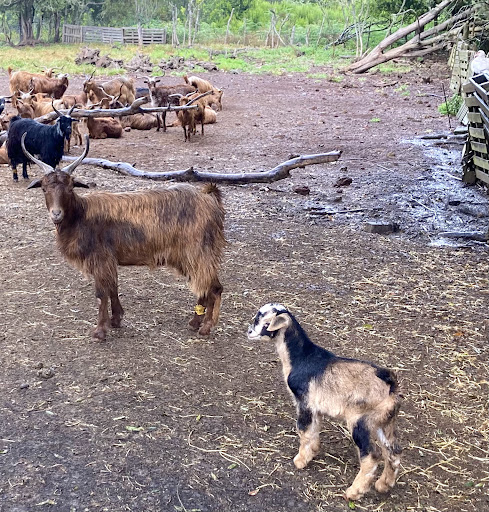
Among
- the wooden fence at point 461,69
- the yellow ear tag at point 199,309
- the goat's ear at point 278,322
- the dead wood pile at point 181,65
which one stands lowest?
the yellow ear tag at point 199,309

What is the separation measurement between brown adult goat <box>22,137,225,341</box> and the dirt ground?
0.53 meters

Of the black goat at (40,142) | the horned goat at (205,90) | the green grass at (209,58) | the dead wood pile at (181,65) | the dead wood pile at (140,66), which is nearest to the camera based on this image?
the black goat at (40,142)

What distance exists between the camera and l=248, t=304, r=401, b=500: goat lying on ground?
3.28 metres

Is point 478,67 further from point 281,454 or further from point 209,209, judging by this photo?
point 281,454

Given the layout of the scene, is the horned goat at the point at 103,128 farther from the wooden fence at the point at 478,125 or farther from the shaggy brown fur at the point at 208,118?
the wooden fence at the point at 478,125

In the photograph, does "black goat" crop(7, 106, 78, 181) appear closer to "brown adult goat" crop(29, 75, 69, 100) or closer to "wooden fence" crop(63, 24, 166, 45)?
"brown adult goat" crop(29, 75, 69, 100)

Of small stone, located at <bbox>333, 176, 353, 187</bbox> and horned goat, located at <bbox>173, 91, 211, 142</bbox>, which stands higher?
horned goat, located at <bbox>173, 91, 211, 142</bbox>

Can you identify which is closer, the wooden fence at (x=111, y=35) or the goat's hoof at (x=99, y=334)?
the goat's hoof at (x=99, y=334)

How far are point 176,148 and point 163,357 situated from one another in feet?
30.2

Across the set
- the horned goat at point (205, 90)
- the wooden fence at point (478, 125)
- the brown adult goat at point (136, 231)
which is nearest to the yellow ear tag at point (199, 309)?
the brown adult goat at point (136, 231)

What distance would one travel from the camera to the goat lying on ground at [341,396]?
3.28 m

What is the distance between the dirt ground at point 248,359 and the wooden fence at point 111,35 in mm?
35467

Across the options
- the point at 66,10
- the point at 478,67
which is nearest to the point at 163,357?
the point at 478,67

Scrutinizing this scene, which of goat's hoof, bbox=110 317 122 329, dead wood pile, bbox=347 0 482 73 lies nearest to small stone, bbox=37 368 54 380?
goat's hoof, bbox=110 317 122 329
